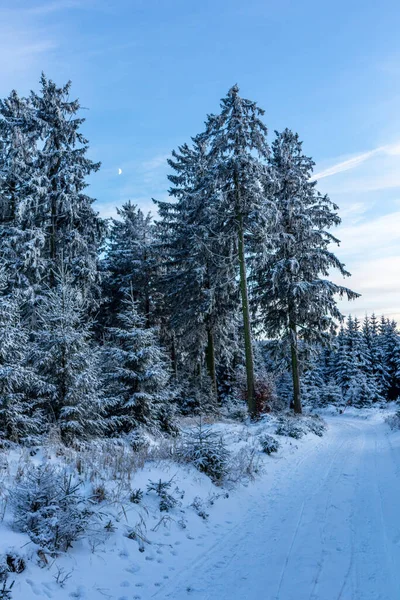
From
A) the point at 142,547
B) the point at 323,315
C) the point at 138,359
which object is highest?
the point at 323,315

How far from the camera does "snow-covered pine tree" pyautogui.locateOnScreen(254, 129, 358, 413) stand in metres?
20.7

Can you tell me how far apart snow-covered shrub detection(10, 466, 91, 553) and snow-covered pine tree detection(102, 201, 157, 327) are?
789 inches

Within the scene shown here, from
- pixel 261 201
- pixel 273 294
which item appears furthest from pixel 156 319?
pixel 261 201

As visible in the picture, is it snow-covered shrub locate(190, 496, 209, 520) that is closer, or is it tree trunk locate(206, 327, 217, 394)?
snow-covered shrub locate(190, 496, 209, 520)

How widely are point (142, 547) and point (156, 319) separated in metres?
23.8

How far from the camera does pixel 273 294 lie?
2162 cm

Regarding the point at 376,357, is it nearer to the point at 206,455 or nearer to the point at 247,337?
the point at 247,337

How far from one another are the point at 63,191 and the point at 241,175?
7.90 m

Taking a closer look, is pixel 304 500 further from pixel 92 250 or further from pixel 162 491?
→ pixel 92 250

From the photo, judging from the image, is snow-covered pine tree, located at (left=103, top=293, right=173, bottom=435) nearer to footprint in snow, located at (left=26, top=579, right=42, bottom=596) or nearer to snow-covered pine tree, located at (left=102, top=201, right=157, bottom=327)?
footprint in snow, located at (left=26, top=579, right=42, bottom=596)

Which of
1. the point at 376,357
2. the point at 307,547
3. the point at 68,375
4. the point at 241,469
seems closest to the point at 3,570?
the point at 307,547

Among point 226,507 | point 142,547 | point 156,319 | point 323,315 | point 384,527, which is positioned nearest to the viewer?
point 142,547

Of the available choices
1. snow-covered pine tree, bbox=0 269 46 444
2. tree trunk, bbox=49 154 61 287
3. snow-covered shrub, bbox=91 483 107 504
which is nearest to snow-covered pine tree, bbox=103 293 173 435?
snow-covered pine tree, bbox=0 269 46 444

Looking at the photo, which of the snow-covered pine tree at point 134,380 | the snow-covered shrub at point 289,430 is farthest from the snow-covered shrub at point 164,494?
the snow-covered shrub at point 289,430
